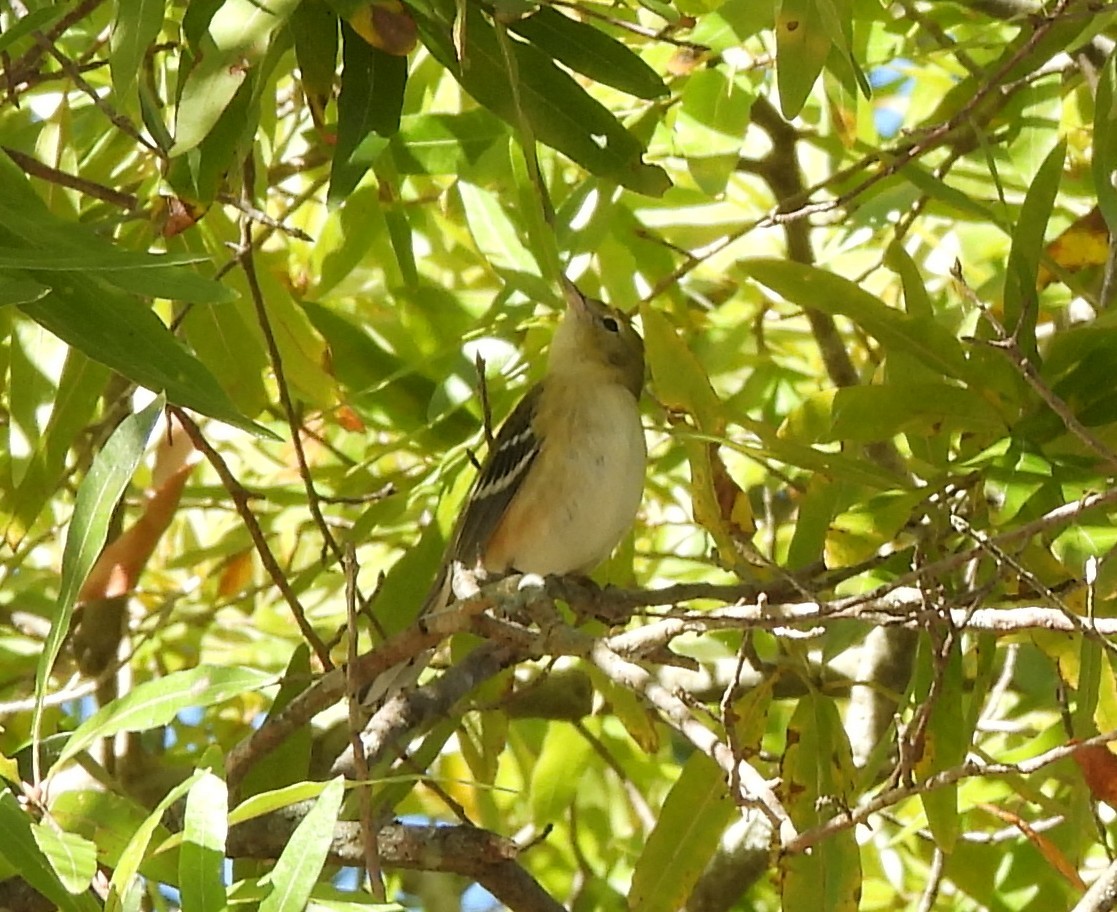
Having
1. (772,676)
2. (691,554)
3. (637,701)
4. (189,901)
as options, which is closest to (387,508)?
(637,701)

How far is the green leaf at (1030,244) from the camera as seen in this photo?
6.88ft

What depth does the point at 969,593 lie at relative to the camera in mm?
1998

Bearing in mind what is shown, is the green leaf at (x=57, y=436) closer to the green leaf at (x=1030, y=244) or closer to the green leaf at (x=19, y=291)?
the green leaf at (x=19, y=291)

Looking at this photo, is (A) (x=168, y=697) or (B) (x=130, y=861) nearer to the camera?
(B) (x=130, y=861)

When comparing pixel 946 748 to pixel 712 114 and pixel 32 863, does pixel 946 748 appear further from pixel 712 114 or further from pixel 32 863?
pixel 32 863

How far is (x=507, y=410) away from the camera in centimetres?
307

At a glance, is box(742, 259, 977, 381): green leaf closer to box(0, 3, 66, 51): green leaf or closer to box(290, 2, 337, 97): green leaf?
box(290, 2, 337, 97): green leaf

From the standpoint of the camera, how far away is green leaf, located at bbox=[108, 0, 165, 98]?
66.1 inches

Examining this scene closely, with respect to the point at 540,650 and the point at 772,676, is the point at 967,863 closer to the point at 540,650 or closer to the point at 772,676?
the point at 772,676

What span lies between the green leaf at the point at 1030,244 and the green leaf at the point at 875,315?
0.09 m

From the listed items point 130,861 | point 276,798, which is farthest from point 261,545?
point 130,861

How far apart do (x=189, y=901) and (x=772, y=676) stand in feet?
3.59

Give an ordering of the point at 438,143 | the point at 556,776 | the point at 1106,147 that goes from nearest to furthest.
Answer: the point at 1106,147 → the point at 438,143 → the point at 556,776

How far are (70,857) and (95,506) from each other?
15.5 inches
